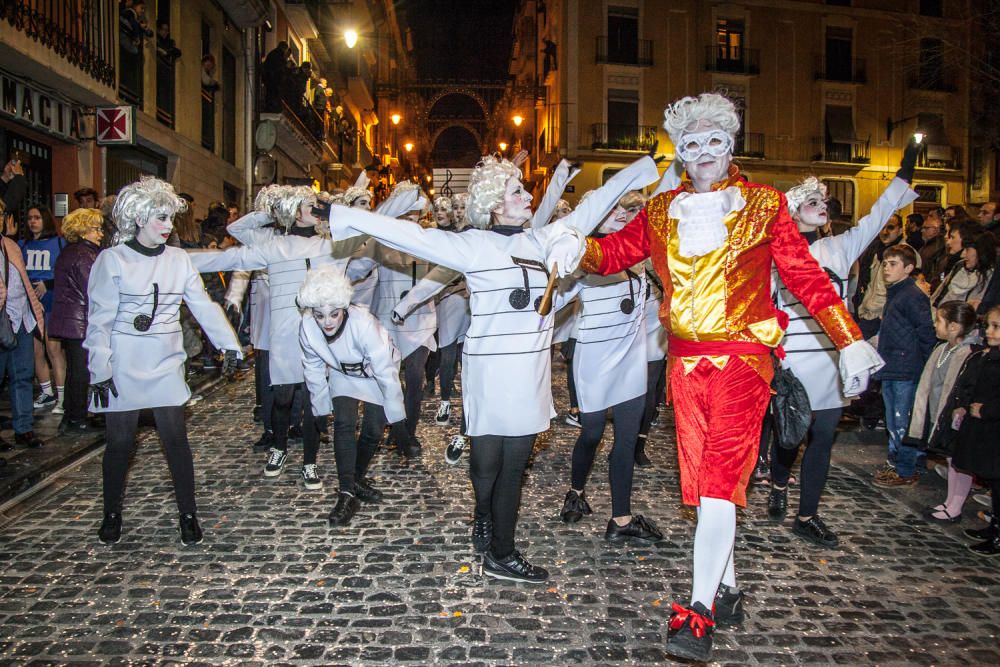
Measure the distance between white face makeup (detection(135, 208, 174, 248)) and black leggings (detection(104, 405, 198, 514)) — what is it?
1.02m

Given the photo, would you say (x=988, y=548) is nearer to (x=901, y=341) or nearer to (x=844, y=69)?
(x=901, y=341)

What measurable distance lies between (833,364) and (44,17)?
11050 millimetres

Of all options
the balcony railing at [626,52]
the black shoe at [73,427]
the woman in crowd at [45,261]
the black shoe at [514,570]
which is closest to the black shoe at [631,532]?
the black shoe at [514,570]

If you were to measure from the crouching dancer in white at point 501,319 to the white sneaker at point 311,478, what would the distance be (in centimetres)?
212

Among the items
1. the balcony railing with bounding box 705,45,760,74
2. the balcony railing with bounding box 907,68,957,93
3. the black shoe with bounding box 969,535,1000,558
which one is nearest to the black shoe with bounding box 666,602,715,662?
the black shoe with bounding box 969,535,1000,558

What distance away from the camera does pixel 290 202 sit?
240 inches

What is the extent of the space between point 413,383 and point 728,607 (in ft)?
12.9

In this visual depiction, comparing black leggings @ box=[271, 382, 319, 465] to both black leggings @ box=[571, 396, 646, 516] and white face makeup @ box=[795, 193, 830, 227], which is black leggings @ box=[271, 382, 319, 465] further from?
white face makeup @ box=[795, 193, 830, 227]

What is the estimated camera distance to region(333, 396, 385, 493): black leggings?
5.32 meters

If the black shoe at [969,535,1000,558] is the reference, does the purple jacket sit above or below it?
above

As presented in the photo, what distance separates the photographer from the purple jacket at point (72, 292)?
7535 millimetres

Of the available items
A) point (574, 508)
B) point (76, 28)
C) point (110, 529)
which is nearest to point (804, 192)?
point (574, 508)

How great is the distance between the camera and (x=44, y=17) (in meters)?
10.7

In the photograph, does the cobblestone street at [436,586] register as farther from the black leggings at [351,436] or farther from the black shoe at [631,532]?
the black leggings at [351,436]
